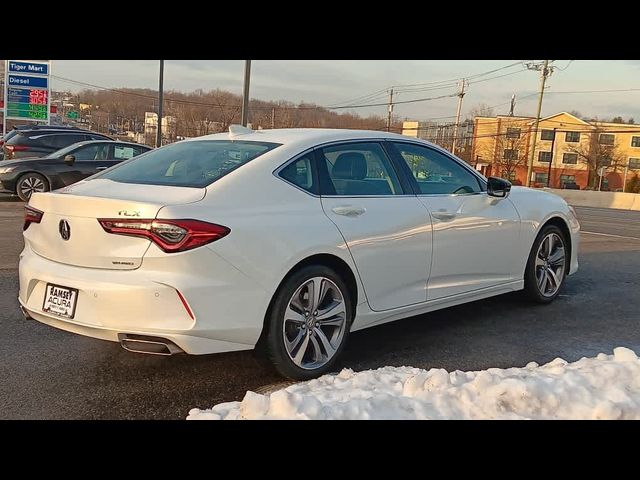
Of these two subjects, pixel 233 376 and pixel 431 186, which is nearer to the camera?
pixel 233 376

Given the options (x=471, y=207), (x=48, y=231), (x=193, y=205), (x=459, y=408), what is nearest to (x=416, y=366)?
(x=459, y=408)

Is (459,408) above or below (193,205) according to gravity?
below

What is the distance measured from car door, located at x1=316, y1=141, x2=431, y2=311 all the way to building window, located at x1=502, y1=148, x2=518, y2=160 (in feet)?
248

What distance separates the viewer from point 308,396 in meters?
3.01

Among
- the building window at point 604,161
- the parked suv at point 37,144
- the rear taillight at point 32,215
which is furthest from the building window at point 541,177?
the rear taillight at point 32,215

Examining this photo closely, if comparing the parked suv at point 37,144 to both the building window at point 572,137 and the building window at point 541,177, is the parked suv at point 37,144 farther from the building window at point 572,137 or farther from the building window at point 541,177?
the building window at point 572,137

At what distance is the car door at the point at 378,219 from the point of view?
4.01 m

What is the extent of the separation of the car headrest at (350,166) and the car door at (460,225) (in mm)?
399

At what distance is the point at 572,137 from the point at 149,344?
89.3 meters

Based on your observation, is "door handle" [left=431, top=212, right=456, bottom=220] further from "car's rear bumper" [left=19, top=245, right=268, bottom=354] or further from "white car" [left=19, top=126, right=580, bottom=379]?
"car's rear bumper" [left=19, top=245, right=268, bottom=354]

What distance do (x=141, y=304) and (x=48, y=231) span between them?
89 cm

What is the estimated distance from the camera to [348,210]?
158 inches

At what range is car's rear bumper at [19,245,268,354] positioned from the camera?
3.19 meters

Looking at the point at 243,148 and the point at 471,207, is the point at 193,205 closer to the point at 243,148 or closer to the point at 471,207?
the point at 243,148
